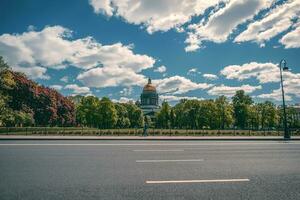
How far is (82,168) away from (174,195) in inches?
156

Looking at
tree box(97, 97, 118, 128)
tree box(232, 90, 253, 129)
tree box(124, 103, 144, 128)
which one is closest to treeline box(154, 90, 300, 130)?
tree box(232, 90, 253, 129)

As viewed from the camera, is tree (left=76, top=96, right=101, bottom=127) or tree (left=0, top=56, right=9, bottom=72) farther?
tree (left=76, top=96, right=101, bottom=127)

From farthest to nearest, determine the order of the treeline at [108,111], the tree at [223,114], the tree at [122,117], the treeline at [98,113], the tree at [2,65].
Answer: the tree at [122,117]
the treeline at [98,113]
the tree at [223,114]
the treeline at [108,111]
the tree at [2,65]

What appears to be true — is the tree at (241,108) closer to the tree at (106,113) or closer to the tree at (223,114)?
the tree at (223,114)

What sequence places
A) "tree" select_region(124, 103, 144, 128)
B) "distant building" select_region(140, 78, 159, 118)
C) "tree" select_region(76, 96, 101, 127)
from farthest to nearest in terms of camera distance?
"distant building" select_region(140, 78, 159, 118)
"tree" select_region(124, 103, 144, 128)
"tree" select_region(76, 96, 101, 127)

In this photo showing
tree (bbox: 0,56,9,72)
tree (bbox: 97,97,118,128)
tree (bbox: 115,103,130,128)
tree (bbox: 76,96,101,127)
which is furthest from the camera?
tree (bbox: 115,103,130,128)

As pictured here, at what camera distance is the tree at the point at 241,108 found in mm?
83250

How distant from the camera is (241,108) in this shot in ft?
276

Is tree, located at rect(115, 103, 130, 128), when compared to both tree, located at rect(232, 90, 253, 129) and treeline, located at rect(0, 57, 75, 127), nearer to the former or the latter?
treeline, located at rect(0, 57, 75, 127)

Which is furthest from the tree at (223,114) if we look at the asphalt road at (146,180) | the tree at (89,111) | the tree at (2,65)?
the asphalt road at (146,180)

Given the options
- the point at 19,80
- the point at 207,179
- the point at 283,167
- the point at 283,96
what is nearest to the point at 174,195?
the point at 207,179

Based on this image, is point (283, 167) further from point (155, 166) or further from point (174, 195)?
point (174, 195)

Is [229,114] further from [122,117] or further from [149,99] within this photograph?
[149,99]

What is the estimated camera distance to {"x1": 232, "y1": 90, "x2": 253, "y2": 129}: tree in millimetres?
83250
